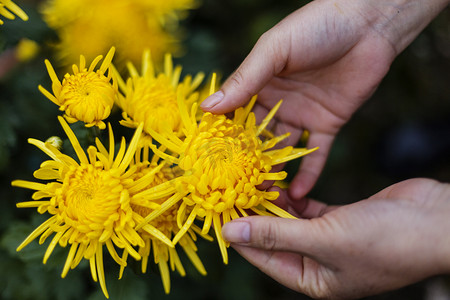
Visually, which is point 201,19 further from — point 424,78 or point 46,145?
point 46,145

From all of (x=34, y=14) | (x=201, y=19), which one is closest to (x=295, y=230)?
(x=34, y=14)

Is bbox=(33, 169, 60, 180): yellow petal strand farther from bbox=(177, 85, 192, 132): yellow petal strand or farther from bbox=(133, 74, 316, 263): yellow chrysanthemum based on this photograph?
bbox=(177, 85, 192, 132): yellow petal strand

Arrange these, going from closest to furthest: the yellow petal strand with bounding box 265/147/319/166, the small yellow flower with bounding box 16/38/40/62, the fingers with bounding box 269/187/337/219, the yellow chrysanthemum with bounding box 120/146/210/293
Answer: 1. the yellow chrysanthemum with bounding box 120/146/210/293
2. the yellow petal strand with bounding box 265/147/319/166
3. the fingers with bounding box 269/187/337/219
4. the small yellow flower with bounding box 16/38/40/62

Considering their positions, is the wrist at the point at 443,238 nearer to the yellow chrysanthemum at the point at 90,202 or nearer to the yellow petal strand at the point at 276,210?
the yellow petal strand at the point at 276,210

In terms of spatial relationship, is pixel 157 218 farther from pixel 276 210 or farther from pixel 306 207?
pixel 306 207

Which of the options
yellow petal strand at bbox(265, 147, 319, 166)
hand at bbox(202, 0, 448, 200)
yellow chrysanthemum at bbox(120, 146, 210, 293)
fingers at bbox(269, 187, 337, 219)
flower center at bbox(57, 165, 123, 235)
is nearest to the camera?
flower center at bbox(57, 165, 123, 235)

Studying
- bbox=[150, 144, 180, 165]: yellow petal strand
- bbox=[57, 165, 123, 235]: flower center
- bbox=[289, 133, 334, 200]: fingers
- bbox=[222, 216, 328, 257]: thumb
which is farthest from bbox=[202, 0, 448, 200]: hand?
bbox=[57, 165, 123, 235]: flower center
